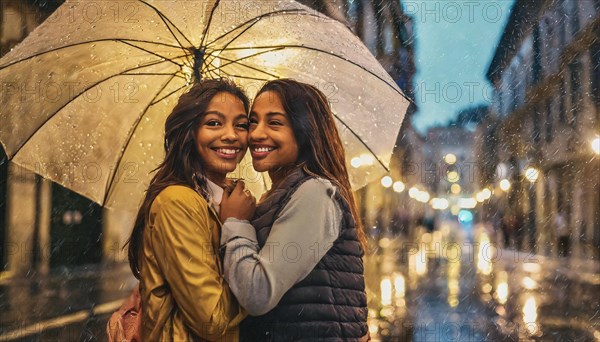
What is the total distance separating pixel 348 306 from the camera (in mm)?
2768

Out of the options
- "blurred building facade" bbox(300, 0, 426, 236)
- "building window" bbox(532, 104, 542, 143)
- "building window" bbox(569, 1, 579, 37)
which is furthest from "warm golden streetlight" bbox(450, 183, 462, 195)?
"building window" bbox(569, 1, 579, 37)

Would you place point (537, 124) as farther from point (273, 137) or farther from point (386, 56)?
point (273, 137)

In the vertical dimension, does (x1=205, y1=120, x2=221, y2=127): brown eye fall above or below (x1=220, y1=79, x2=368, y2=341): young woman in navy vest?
above

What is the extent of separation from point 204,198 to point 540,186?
42.7 meters

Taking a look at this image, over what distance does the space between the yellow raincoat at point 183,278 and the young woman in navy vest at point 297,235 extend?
74 mm

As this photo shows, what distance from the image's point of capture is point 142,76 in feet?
12.8

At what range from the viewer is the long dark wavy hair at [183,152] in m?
2.92

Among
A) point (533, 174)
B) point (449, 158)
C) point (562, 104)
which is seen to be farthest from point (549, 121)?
point (449, 158)

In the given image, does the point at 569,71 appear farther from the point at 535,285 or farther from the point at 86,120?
the point at 86,120

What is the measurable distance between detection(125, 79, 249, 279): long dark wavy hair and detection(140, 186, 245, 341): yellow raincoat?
5.3 inches

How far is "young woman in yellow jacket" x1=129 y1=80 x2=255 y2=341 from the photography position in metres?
2.65

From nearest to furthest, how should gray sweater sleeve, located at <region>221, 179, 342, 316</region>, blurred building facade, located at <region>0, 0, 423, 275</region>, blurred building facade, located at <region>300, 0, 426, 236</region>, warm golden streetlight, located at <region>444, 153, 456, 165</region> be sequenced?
gray sweater sleeve, located at <region>221, 179, 342, 316</region> → blurred building facade, located at <region>0, 0, 423, 275</region> → blurred building facade, located at <region>300, 0, 426, 236</region> → warm golden streetlight, located at <region>444, 153, 456, 165</region>

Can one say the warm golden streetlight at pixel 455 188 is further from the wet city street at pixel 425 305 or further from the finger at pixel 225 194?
the finger at pixel 225 194

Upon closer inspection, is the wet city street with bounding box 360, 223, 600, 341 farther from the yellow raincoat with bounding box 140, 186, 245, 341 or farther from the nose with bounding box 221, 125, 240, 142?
the yellow raincoat with bounding box 140, 186, 245, 341
